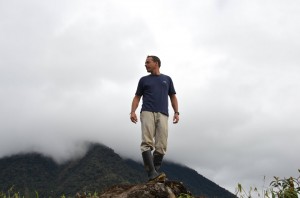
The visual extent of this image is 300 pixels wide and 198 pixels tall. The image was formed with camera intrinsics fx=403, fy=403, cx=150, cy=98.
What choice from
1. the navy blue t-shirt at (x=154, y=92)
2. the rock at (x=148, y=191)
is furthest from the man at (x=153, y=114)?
the rock at (x=148, y=191)

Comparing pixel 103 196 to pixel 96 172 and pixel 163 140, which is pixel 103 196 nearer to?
pixel 163 140

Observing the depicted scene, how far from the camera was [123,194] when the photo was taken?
20.9 ft

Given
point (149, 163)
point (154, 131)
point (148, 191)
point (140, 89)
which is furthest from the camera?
point (140, 89)

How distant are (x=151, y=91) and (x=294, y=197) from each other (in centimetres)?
444

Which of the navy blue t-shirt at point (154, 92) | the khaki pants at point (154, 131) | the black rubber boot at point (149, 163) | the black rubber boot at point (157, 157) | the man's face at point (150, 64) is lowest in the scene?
the black rubber boot at point (149, 163)

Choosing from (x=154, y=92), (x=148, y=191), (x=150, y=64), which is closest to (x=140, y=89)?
(x=154, y=92)

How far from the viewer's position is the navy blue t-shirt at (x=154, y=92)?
7836 mm

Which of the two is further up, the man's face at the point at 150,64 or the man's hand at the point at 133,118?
the man's face at the point at 150,64

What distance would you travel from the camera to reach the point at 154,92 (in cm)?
792

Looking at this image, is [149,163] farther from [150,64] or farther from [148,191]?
[150,64]

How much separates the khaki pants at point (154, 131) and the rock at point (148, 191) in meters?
0.89

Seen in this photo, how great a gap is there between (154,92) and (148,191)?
2276 mm

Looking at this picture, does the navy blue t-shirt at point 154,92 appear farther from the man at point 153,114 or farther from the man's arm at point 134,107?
the man's arm at point 134,107

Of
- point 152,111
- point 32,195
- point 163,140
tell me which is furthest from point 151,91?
point 32,195
